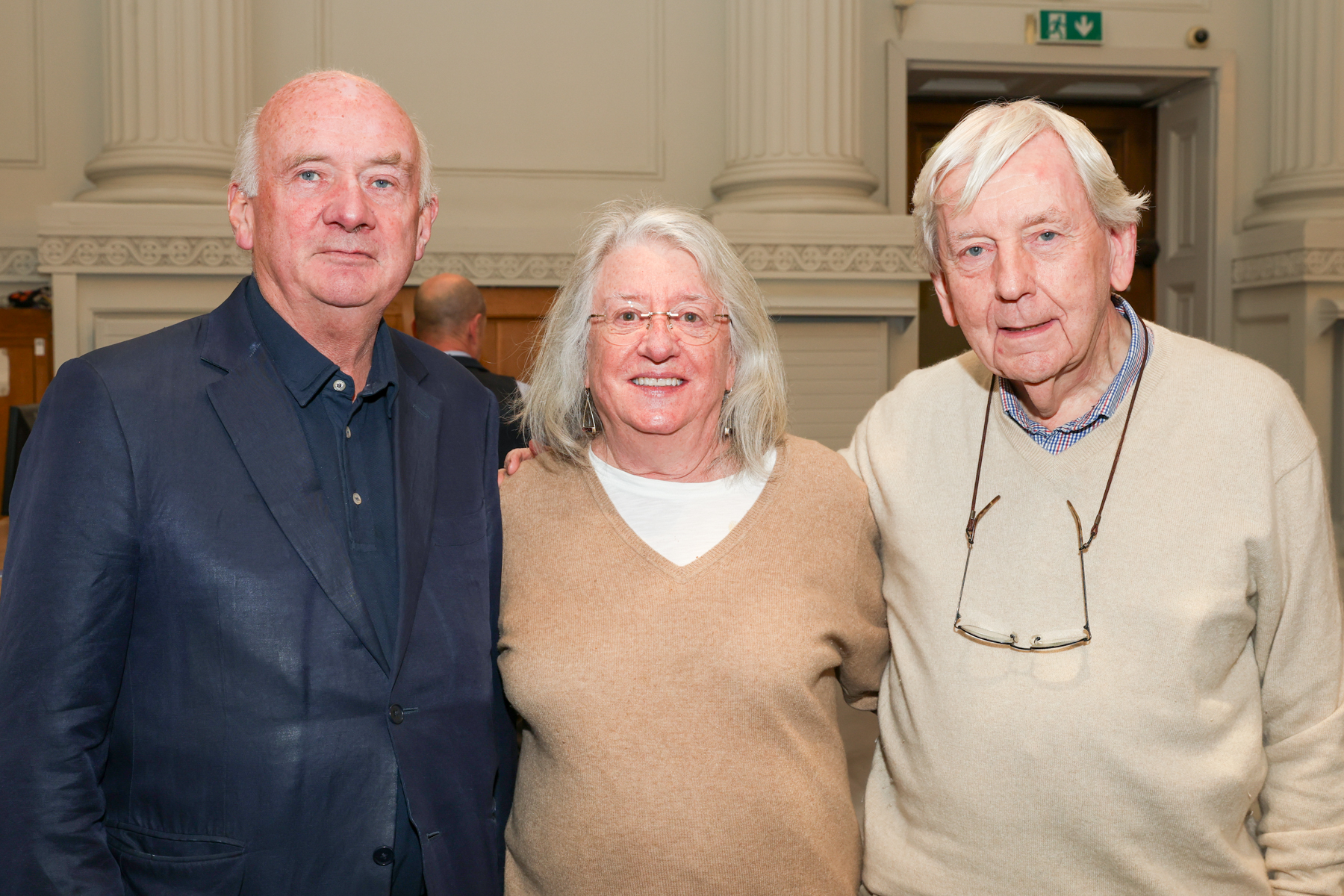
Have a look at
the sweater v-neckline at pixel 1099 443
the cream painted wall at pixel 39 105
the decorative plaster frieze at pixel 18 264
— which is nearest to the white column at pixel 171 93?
the cream painted wall at pixel 39 105

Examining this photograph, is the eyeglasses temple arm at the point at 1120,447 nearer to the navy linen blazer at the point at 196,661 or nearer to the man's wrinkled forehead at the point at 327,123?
the navy linen blazer at the point at 196,661

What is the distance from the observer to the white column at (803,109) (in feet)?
18.0

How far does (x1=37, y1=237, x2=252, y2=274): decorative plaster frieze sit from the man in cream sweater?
4186 millimetres

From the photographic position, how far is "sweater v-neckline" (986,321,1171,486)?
1.58m

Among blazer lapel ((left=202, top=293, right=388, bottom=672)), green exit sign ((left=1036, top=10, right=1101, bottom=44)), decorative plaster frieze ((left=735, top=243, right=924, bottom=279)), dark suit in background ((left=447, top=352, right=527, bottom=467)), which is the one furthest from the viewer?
green exit sign ((left=1036, top=10, right=1101, bottom=44))

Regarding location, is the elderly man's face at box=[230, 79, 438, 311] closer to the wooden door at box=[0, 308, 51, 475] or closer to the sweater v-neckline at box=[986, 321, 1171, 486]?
the sweater v-neckline at box=[986, 321, 1171, 486]

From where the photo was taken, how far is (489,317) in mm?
5523

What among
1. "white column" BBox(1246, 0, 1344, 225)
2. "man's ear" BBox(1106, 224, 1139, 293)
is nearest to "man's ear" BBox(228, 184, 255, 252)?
"man's ear" BBox(1106, 224, 1139, 293)

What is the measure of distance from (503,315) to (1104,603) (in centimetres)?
438

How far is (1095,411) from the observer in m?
1.59

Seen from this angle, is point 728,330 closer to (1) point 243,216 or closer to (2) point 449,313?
(1) point 243,216

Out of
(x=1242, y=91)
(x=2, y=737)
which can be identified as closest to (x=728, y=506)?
(x=2, y=737)

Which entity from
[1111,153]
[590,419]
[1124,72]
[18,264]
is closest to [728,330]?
[590,419]

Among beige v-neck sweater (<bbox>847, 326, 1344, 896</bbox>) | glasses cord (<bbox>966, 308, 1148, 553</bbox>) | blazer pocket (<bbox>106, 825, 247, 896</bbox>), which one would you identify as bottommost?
blazer pocket (<bbox>106, 825, 247, 896</bbox>)
